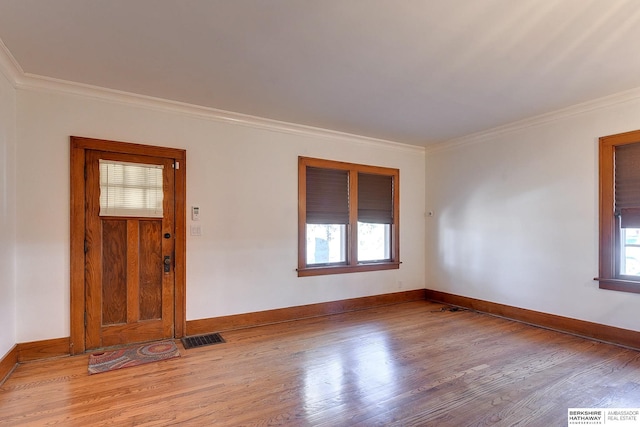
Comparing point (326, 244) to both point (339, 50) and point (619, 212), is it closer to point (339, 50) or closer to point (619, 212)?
point (339, 50)

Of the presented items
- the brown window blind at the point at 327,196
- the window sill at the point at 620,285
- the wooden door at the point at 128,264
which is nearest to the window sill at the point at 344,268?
the brown window blind at the point at 327,196

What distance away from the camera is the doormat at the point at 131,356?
311 cm

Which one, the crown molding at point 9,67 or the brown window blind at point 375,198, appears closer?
the crown molding at point 9,67

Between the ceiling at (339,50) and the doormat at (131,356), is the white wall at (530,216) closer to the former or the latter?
the ceiling at (339,50)

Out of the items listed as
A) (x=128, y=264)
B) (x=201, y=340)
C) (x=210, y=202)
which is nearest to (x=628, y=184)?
(x=210, y=202)

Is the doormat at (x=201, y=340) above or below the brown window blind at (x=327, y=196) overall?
below

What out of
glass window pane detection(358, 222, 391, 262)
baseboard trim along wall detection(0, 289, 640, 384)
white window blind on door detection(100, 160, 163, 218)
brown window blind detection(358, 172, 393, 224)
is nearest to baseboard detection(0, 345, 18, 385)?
baseboard trim along wall detection(0, 289, 640, 384)

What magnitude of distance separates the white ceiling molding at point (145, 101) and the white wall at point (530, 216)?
179 centimetres

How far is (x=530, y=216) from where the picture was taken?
4.52 m

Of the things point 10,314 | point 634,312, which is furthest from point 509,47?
point 10,314

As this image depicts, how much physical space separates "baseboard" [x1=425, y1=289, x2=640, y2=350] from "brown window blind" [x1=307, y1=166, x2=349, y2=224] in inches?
89.5

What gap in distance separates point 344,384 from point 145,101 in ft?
11.5

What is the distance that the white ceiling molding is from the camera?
3.06 meters

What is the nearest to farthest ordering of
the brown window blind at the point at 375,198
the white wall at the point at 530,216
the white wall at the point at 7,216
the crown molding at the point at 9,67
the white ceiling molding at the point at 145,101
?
the crown molding at the point at 9,67
the white wall at the point at 7,216
the white ceiling molding at the point at 145,101
the white wall at the point at 530,216
the brown window blind at the point at 375,198
